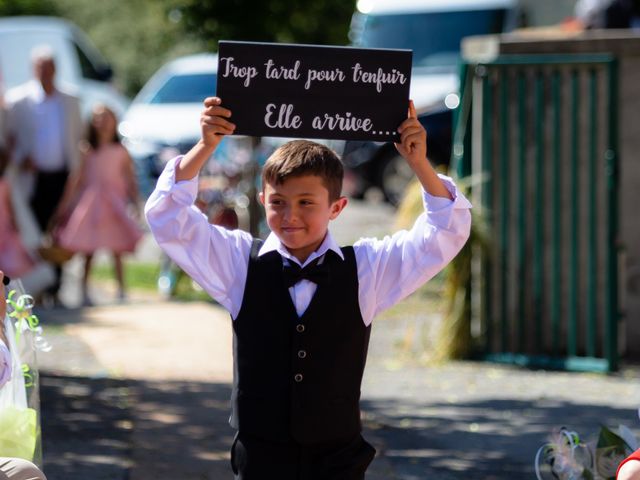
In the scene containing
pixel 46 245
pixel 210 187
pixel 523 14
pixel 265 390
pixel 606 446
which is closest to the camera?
pixel 265 390

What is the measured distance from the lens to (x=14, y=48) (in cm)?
1678

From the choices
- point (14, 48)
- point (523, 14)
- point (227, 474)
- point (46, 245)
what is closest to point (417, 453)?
point (227, 474)

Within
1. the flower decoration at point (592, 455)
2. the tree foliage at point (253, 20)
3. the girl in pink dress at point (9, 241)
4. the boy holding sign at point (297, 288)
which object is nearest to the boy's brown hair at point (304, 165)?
the boy holding sign at point (297, 288)

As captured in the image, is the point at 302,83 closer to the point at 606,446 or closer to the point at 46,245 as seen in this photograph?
the point at 606,446

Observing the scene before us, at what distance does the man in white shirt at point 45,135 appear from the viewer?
11.2m

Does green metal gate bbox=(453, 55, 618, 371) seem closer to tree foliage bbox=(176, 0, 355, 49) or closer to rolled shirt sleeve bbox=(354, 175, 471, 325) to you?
tree foliage bbox=(176, 0, 355, 49)

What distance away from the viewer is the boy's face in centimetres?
387

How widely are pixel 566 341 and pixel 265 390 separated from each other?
4949 millimetres

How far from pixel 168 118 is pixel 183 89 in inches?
21.9

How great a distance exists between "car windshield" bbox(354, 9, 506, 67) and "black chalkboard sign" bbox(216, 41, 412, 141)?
→ 11.6 meters

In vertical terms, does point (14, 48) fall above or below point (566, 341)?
above

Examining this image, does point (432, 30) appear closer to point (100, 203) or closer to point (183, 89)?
point (183, 89)

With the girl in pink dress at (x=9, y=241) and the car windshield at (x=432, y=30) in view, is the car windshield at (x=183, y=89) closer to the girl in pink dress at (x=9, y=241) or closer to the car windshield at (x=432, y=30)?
the car windshield at (x=432, y=30)

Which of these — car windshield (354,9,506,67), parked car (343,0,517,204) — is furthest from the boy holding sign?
car windshield (354,9,506,67)
